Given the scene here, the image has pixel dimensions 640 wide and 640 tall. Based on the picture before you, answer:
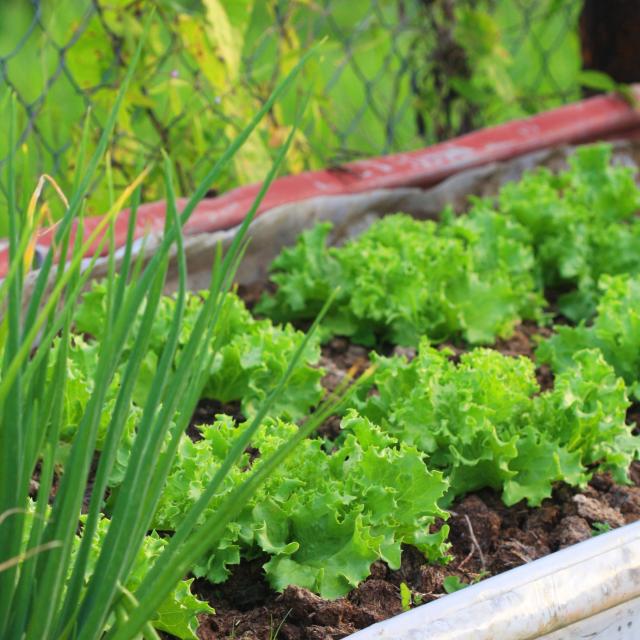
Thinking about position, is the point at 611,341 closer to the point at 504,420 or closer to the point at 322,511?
the point at 504,420

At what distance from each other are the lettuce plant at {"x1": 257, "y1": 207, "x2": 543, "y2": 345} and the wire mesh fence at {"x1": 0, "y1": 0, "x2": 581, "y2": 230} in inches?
14.0

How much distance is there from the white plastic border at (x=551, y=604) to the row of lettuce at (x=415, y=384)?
218mm

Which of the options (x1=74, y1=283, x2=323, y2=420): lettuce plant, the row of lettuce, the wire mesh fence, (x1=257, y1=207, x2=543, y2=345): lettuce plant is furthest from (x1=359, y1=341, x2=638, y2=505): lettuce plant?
the wire mesh fence

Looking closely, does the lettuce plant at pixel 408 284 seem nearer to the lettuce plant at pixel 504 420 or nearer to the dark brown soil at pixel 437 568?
the lettuce plant at pixel 504 420

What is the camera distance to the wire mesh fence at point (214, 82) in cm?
268

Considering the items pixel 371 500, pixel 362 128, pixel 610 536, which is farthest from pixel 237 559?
pixel 362 128

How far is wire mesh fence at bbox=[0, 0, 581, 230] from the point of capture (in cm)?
268

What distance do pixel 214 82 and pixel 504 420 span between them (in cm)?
124

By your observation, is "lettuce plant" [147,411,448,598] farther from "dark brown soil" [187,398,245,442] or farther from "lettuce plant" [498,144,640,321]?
"lettuce plant" [498,144,640,321]

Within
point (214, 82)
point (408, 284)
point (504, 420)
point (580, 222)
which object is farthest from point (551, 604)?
point (214, 82)

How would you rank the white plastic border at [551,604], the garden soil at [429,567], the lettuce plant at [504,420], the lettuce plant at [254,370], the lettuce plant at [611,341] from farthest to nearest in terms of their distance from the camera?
the lettuce plant at [611,341], the lettuce plant at [254,370], the lettuce plant at [504,420], the garden soil at [429,567], the white plastic border at [551,604]

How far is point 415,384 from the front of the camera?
1.92 meters

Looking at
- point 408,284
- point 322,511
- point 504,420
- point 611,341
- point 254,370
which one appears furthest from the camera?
point 408,284

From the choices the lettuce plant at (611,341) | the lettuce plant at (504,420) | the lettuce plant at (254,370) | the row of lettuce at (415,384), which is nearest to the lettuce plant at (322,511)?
the row of lettuce at (415,384)
